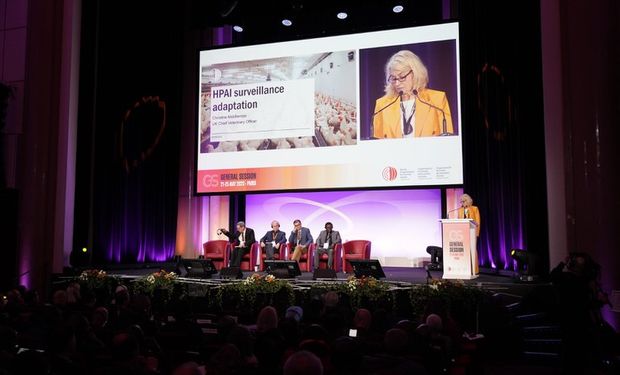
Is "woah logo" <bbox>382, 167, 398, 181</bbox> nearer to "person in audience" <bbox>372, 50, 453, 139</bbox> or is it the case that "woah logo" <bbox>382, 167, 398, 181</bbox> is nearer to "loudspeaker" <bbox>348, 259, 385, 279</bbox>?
"person in audience" <bbox>372, 50, 453, 139</bbox>

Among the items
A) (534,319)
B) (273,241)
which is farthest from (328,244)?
(534,319)

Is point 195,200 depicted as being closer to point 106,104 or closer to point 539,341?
point 106,104

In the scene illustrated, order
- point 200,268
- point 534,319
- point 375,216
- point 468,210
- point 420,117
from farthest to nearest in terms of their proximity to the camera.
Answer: point 375,216 → point 420,117 → point 200,268 → point 468,210 → point 534,319

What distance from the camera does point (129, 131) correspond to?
1023 cm

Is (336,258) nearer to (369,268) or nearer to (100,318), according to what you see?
(369,268)

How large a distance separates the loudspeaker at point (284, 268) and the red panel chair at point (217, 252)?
2.39m

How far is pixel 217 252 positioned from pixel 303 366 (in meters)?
8.36

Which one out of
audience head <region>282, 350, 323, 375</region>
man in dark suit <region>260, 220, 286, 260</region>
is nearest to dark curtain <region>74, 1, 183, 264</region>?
man in dark suit <region>260, 220, 286, 260</region>

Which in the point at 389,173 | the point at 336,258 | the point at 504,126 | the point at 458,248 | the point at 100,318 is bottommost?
the point at 100,318

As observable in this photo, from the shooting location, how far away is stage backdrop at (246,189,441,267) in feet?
34.2

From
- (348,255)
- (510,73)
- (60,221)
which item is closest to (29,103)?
(60,221)

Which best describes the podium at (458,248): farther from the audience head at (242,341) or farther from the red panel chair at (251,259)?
the audience head at (242,341)

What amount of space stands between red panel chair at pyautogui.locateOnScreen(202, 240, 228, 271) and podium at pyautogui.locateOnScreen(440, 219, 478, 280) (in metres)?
4.02

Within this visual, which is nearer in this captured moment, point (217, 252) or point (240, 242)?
point (240, 242)
